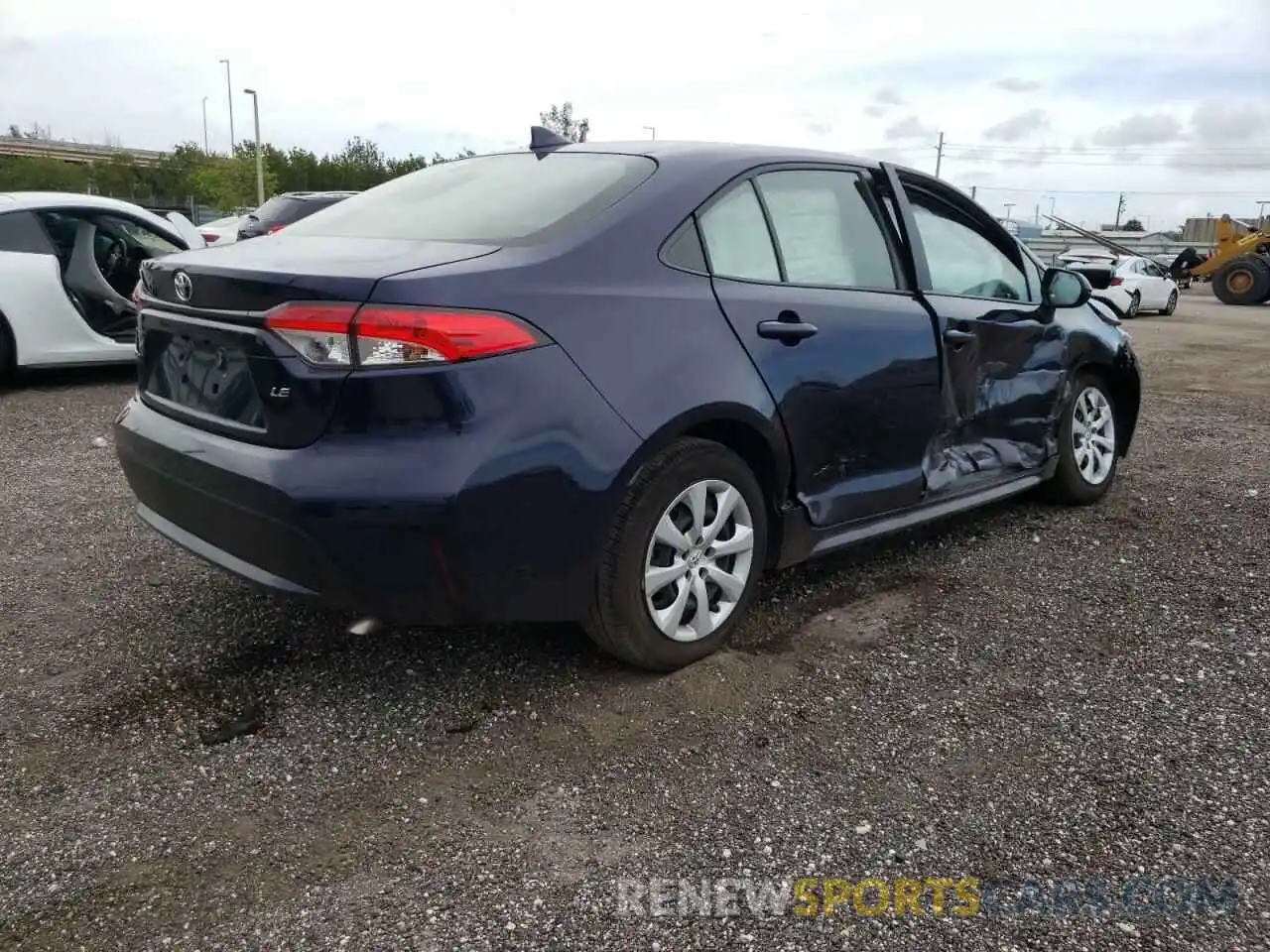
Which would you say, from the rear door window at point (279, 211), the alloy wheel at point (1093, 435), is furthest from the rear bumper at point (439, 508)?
the rear door window at point (279, 211)

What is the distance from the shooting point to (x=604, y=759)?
106 inches

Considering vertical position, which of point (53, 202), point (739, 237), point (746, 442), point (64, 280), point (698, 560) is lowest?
point (698, 560)

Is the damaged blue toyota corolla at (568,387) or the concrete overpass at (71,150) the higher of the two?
the concrete overpass at (71,150)

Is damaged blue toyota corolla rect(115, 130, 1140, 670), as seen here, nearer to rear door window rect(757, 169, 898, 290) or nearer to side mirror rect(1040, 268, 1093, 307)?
rear door window rect(757, 169, 898, 290)

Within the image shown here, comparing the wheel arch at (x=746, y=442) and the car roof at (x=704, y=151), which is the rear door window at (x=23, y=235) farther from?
the wheel arch at (x=746, y=442)

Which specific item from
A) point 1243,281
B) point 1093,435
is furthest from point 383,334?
point 1243,281

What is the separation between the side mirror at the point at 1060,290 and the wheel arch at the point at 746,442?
6.47 ft

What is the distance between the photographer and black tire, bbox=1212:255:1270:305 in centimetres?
2498

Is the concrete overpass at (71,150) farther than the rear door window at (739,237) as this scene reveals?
Yes

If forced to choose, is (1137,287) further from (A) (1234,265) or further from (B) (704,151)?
(B) (704,151)

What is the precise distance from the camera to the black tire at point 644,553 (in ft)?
9.29

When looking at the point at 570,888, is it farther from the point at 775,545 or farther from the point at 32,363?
the point at 32,363

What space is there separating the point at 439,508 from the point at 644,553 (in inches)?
25.6

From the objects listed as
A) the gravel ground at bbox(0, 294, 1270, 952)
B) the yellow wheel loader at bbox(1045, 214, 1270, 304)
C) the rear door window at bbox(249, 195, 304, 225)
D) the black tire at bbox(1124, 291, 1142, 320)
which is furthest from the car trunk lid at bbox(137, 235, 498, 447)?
the yellow wheel loader at bbox(1045, 214, 1270, 304)
